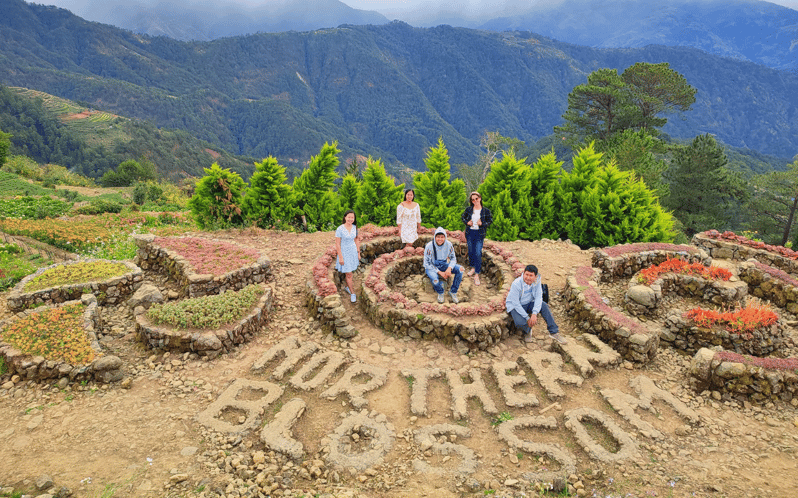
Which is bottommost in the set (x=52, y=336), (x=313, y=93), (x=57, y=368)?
(x=57, y=368)

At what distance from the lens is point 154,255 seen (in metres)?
9.72

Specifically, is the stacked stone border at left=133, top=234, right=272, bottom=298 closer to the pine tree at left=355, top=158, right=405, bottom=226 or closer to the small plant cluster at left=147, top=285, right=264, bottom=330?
the small plant cluster at left=147, top=285, right=264, bottom=330

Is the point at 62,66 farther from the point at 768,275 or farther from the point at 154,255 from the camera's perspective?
the point at 768,275

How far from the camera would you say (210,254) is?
31.3 ft

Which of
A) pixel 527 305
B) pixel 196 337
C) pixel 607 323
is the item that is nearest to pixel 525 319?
pixel 527 305

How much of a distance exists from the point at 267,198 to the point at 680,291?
37.4 feet

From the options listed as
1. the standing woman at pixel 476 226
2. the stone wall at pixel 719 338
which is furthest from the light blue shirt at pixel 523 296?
the stone wall at pixel 719 338

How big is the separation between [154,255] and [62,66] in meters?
194

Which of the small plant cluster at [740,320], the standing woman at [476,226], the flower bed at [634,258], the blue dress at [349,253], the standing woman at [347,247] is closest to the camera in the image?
the small plant cluster at [740,320]

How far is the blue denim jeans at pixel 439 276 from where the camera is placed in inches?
320

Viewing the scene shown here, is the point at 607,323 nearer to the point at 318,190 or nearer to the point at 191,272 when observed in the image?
the point at 191,272

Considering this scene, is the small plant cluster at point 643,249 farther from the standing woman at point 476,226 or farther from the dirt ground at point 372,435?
the dirt ground at point 372,435

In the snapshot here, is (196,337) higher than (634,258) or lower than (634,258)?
lower

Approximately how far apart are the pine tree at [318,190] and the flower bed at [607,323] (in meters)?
8.29
